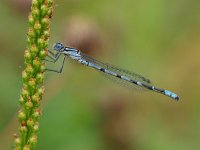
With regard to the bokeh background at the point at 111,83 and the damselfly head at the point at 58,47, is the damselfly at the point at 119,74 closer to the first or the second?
the damselfly head at the point at 58,47

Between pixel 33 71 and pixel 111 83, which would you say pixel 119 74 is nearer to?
pixel 111 83

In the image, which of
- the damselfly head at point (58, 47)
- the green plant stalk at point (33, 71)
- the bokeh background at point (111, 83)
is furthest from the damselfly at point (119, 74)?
the green plant stalk at point (33, 71)

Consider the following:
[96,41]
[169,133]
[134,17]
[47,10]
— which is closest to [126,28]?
[134,17]

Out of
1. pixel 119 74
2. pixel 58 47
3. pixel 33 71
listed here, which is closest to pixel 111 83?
pixel 119 74

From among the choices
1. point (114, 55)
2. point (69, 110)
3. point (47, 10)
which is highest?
point (47, 10)

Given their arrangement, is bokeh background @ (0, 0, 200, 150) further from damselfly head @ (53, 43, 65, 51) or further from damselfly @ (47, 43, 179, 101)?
damselfly head @ (53, 43, 65, 51)

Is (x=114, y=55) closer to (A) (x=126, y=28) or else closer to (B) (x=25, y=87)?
(A) (x=126, y=28)
